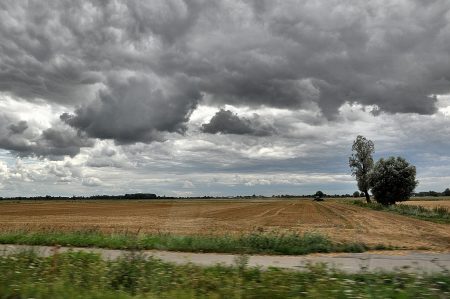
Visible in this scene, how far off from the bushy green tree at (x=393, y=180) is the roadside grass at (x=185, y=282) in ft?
235

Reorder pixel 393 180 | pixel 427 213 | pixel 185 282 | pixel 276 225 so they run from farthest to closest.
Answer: pixel 393 180 → pixel 427 213 → pixel 276 225 → pixel 185 282

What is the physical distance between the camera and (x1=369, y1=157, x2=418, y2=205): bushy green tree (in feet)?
260

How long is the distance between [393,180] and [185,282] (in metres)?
74.4

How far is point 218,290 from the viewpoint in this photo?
996cm

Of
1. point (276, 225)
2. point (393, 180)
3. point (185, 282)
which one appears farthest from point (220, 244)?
point (393, 180)

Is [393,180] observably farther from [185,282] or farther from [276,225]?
[185,282]

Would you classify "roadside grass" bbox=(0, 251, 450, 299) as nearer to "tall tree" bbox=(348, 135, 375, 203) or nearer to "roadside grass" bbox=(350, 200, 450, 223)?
"roadside grass" bbox=(350, 200, 450, 223)

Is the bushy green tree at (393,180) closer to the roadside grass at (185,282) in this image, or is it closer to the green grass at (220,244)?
the green grass at (220,244)

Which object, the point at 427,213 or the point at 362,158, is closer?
the point at 427,213

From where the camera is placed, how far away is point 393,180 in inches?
3130

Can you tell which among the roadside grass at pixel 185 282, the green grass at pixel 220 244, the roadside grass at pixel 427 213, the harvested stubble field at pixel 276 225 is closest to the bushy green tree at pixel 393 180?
the roadside grass at pixel 427 213

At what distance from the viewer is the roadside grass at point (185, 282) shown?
28.3 ft

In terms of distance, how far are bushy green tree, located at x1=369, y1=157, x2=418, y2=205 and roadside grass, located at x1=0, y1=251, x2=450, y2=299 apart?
7161 centimetres

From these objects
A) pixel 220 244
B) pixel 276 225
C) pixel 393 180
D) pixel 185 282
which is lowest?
pixel 185 282
